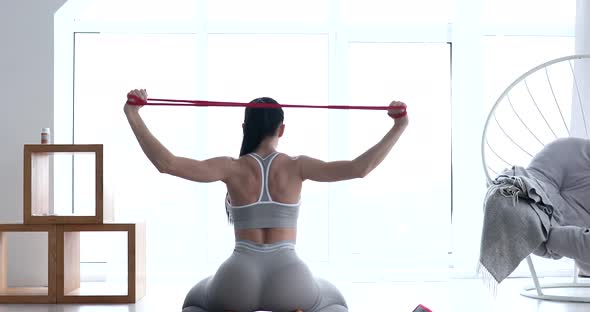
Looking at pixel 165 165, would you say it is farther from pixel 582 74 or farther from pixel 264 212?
pixel 582 74

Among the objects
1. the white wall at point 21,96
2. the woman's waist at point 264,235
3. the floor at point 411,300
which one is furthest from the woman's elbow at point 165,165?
the white wall at point 21,96

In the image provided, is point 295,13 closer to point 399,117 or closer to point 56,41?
point 56,41

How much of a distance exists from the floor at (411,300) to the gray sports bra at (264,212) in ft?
3.27

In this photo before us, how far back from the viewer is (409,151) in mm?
4805

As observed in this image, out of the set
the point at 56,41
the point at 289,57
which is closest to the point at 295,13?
the point at 289,57

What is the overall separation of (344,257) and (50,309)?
1.93 metres

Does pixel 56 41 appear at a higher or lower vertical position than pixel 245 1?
lower

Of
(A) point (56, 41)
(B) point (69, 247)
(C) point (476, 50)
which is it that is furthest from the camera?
(C) point (476, 50)

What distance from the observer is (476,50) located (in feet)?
15.2

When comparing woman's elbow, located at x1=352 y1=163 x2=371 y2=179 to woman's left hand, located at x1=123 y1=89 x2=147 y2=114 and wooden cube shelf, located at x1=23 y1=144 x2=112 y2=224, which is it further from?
wooden cube shelf, located at x1=23 y1=144 x2=112 y2=224

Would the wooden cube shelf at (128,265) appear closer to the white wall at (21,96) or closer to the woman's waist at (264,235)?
the white wall at (21,96)

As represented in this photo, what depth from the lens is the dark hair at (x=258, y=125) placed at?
8.30ft

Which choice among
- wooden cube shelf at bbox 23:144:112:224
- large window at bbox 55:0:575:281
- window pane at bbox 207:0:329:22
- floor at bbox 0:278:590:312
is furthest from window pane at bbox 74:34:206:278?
wooden cube shelf at bbox 23:144:112:224

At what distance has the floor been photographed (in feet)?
10.9
